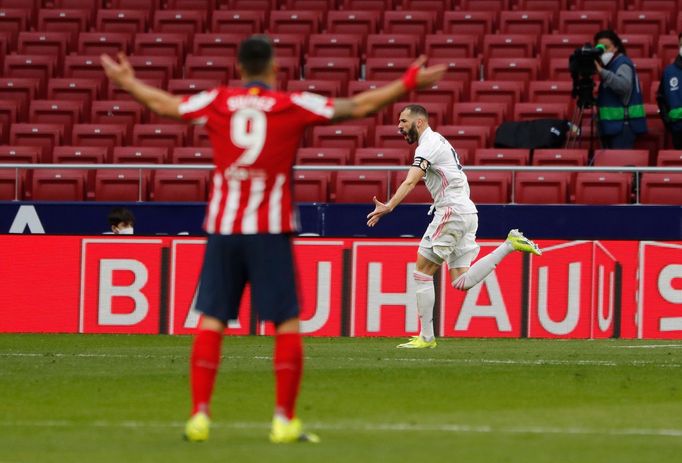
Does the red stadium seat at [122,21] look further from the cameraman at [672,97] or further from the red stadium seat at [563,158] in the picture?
the cameraman at [672,97]

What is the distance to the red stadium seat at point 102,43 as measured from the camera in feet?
76.3

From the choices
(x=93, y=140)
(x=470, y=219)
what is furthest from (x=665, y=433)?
(x=93, y=140)

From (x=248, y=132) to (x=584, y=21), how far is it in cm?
1574

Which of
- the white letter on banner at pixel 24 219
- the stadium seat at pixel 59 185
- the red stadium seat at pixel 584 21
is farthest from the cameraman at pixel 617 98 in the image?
the white letter on banner at pixel 24 219

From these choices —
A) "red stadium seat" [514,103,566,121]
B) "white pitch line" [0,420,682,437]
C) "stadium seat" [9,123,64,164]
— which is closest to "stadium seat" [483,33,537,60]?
"red stadium seat" [514,103,566,121]

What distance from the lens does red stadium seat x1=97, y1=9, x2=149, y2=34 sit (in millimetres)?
23953

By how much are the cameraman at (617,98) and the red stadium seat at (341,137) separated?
332 cm

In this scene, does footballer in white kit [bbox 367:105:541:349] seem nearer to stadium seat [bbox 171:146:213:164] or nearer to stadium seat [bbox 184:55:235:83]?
stadium seat [bbox 171:146:213:164]

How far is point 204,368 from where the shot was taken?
734 cm

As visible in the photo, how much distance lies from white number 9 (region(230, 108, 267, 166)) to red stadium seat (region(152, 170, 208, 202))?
11.5m

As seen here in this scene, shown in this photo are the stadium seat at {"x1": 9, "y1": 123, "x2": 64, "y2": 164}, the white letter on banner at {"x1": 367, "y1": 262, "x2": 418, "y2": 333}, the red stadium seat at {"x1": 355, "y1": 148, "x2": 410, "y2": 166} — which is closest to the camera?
the white letter on banner at {"x1": 367, "y1": 262, "x2": 418, "y2": 333}

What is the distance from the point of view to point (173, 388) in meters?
10.2

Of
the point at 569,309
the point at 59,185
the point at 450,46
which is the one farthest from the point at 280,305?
the point at 450,46

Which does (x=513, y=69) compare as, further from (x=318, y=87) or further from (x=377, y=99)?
(x=377, y=99)
